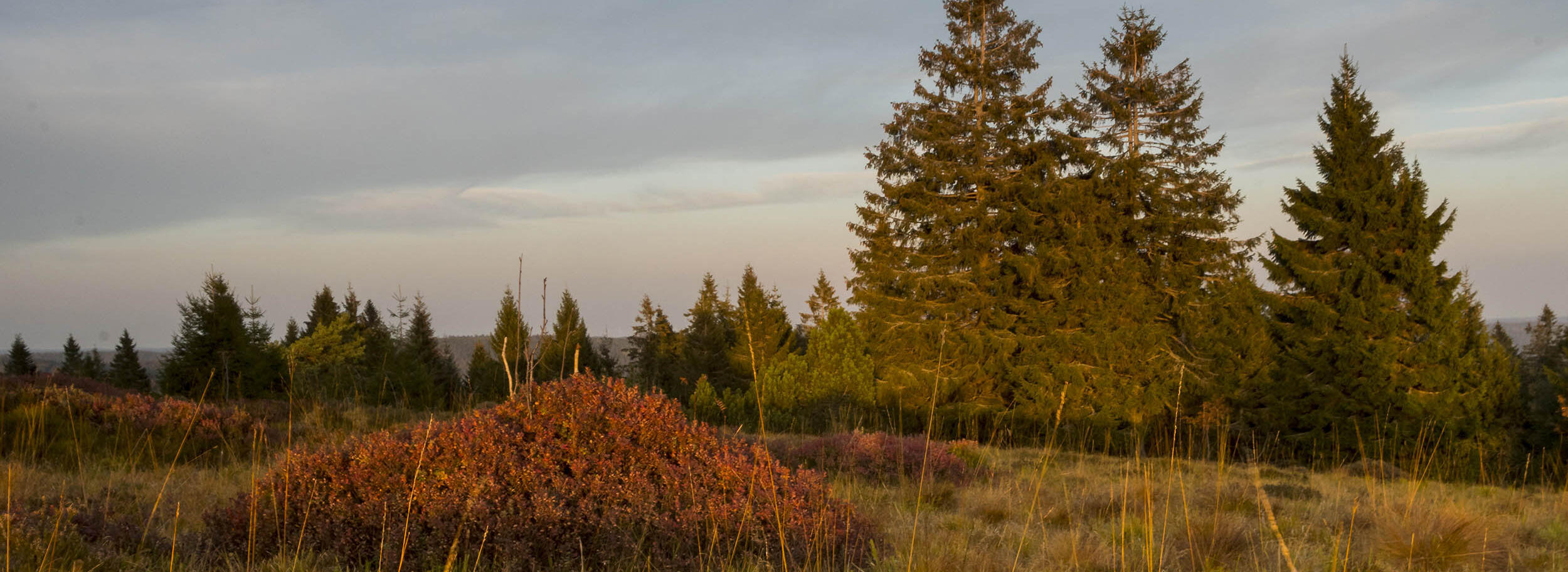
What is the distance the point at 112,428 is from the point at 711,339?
41.1 metres

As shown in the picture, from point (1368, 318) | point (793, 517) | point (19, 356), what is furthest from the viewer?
point (19, 356)

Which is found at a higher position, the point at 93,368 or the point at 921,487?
the point at 921,487

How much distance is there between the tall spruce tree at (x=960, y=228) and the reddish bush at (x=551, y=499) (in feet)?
59.2

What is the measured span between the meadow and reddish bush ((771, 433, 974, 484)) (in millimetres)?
43

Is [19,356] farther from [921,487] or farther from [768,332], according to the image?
[921,487]

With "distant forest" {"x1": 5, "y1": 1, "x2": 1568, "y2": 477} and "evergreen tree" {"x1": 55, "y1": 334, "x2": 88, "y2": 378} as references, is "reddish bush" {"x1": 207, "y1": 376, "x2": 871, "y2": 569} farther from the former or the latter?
"evergreen tree" {"x1": 55, "y1": 334, "x2": 88, "y2": 378}

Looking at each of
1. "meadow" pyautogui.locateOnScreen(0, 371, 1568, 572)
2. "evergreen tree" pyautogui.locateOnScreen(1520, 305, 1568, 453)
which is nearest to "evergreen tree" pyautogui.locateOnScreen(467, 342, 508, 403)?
"meadow" pyautogui.locateOnScreen(0, 371, 1568, 572)

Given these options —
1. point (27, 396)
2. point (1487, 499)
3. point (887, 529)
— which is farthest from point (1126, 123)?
point (27, 396)

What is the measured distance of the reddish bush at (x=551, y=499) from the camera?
3.52 meters

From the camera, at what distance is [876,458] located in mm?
7539

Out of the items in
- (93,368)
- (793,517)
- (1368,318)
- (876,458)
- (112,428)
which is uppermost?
(1368,318)

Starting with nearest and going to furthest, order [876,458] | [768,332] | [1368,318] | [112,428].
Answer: [876,458], [112,428], [1368,318], [768,332]

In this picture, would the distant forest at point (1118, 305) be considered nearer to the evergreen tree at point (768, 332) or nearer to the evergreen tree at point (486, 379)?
the evergreen tree at point (486, 379)

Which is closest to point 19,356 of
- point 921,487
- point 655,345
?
point 655,345
